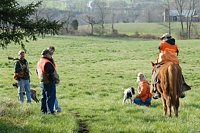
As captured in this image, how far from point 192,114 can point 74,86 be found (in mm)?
9974

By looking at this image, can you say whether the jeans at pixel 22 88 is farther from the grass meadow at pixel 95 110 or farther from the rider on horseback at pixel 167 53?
the rider on horseback at pixel 167 53

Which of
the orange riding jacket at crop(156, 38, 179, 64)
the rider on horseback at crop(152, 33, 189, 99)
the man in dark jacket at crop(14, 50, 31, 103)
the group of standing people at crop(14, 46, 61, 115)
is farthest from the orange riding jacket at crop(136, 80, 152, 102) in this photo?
the man in dark jacket at crop(14, 50, 31, 103)

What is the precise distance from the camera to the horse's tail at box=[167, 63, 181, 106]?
10.3 metres

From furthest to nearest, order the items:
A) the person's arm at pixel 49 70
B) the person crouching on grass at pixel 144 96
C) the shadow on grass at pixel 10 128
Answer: the person crouching on grass at pixel 144 96, the person's arm at pixel 49 70, the shadow on grass at pixel 10 128

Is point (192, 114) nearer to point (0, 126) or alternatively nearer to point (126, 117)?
point (126, 117)

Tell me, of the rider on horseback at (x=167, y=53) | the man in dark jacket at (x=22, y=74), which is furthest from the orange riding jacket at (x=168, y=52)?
the man in dark jacket at (x=22, y=74)

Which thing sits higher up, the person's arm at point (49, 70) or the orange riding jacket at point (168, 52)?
the orange riding jacket at point (168, 52)

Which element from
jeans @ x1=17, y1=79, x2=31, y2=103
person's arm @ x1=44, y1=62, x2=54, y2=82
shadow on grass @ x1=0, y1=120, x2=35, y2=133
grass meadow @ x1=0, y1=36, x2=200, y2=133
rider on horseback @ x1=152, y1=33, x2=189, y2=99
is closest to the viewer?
shadow on grass @ x1=0, y1=120, x2=35, y2=133

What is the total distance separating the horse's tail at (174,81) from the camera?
10.3m

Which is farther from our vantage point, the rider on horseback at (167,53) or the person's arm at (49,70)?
the rider on horseback at (167,53)

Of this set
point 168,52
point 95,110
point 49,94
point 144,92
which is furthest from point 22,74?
point 168,52

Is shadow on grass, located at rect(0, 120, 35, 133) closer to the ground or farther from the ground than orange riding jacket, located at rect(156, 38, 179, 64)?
closer to the ground

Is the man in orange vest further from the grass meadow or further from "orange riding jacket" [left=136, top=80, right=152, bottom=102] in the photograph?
"orange riding jacket" [left=136, top=80, right=152, bottom=102]

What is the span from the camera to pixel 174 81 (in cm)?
1034
